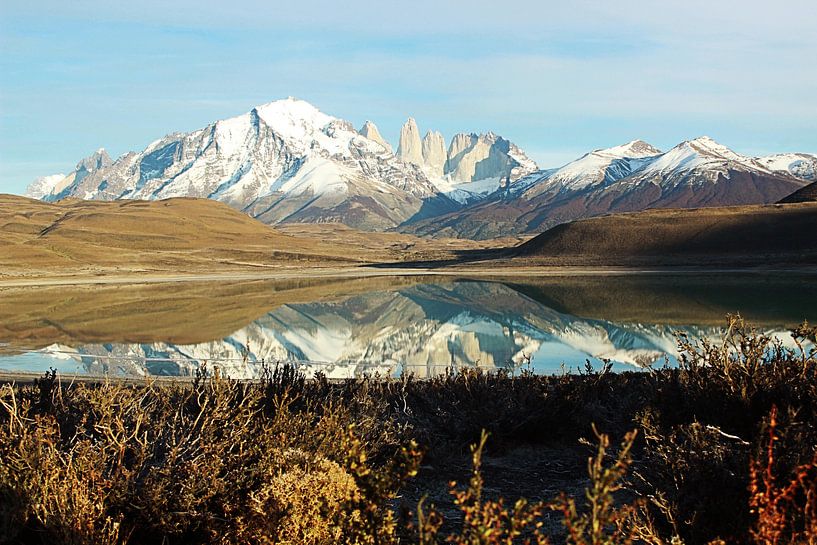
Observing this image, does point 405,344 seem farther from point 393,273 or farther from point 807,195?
point 807,195

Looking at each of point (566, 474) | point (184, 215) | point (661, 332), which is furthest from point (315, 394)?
point (184, 215)

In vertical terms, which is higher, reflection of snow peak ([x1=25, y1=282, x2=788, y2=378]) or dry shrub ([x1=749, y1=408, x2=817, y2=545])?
dry shrub ([x1=749, y1=408, x2=817, y2=545])

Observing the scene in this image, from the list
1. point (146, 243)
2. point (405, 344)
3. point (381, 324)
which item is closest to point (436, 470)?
point (405, 344)

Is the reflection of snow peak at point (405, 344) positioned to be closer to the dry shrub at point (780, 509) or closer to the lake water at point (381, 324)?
the lake water at point (381, 324)

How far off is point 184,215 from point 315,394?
461 ft

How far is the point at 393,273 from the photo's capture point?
71.6 metres

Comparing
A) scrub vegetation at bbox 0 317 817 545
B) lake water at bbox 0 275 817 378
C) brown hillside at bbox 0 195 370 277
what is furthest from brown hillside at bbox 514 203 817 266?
scrub vegetation at bbox 0 317 817 545

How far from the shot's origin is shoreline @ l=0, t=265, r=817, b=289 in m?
61.3

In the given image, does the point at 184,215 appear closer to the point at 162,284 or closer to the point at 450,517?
the point at 162,284

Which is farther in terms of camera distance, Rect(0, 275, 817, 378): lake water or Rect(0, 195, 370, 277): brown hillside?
Rect(0, 195, 370, 277): brown hillside

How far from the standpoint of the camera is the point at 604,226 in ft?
321

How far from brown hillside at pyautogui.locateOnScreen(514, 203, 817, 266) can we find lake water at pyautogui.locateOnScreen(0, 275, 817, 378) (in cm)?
2492

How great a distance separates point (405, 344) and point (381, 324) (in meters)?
6.61

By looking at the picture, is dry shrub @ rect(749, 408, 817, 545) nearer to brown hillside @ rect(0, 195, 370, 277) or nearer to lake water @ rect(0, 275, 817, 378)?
lake water @ rect(0, 275, 817, 378)
